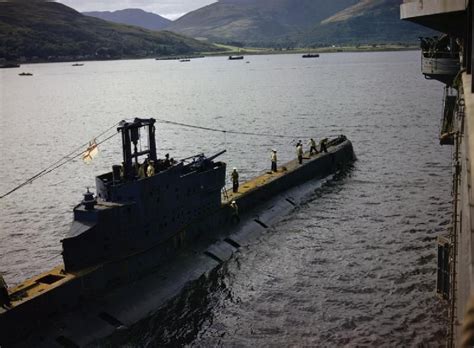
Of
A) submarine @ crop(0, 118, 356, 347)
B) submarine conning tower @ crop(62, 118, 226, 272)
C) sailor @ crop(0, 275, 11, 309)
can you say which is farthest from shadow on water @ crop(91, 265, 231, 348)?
sailor @ crop(0, 275, 11, 309)

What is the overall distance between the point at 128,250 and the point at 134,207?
7.39 ft

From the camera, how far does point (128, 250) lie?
27.6m

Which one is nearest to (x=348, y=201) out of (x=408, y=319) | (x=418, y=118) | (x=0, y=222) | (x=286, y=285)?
(x=286, y=285)

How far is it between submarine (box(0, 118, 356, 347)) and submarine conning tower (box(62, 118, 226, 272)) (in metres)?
0.05

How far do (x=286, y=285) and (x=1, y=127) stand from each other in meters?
87.5

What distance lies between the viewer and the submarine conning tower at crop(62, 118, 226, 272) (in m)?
25.8

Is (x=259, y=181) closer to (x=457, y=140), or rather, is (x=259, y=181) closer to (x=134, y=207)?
(x=134, y=207)

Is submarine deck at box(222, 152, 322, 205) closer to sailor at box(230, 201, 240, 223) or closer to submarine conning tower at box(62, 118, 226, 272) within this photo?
sailor at box(230, 201, 240, 223)

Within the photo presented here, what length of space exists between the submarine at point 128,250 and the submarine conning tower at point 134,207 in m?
0.05

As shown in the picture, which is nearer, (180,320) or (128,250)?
(180,320)

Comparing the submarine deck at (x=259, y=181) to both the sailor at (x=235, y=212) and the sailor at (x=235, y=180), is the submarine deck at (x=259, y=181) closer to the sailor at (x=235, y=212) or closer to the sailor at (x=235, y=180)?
the sailor at (x=235, y=180)

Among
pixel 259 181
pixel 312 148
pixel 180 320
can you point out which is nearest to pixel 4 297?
pixel 180 320

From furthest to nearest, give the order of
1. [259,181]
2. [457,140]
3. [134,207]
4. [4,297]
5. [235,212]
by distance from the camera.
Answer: [259,181] → [235,212] → [134,207] → [4,297] → [457,140]

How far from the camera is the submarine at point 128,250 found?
74.5ft
